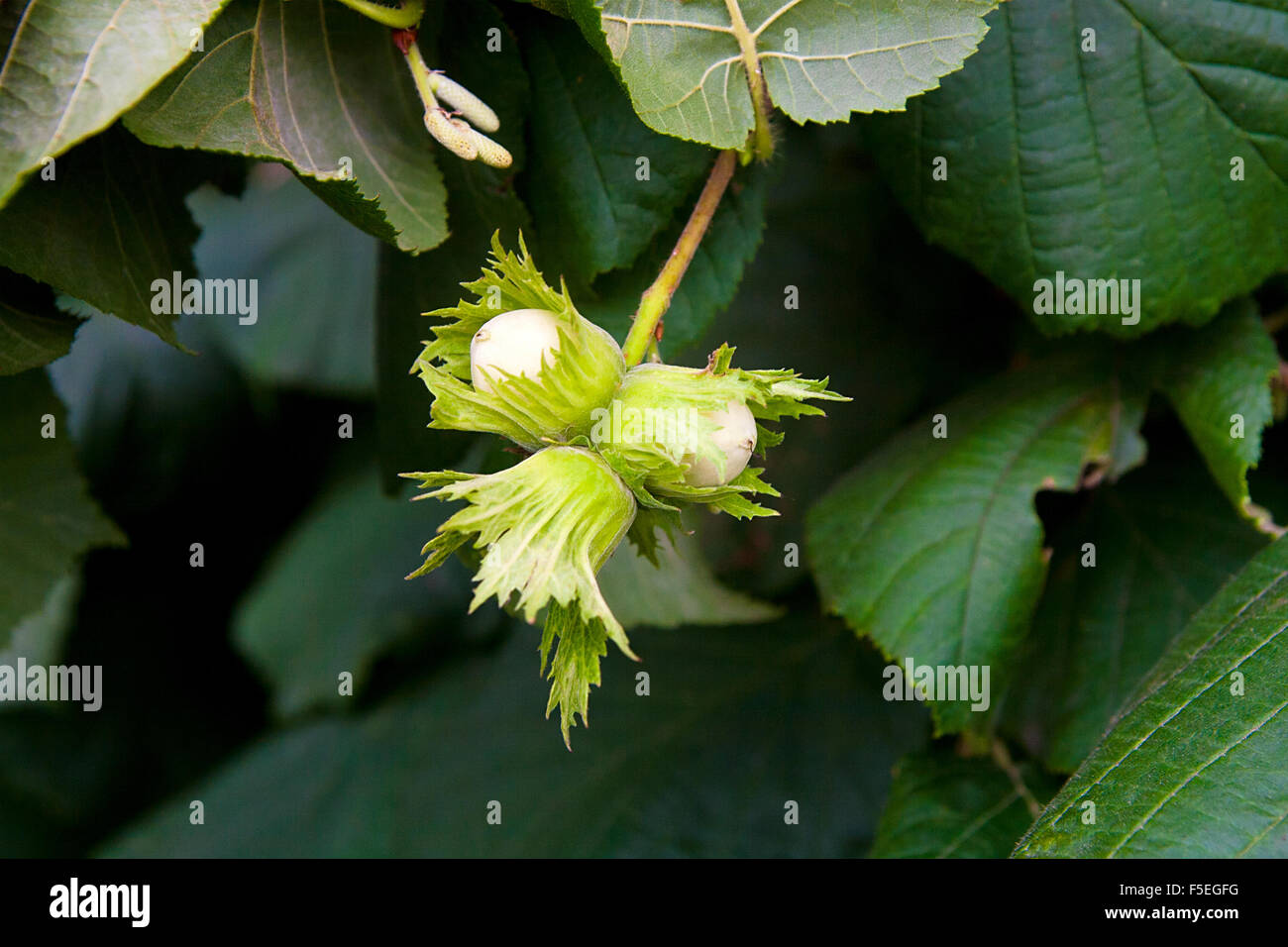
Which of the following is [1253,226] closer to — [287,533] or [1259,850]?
[1259,850]

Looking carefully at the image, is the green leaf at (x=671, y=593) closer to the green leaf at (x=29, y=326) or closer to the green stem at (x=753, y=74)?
the green stem at (x=753, y=74)

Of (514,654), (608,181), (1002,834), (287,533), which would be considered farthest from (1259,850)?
(287,533)

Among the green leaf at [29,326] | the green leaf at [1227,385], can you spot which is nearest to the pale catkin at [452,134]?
the green leaf at [29,326]

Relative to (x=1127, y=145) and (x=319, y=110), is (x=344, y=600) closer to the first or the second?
(x=319, y=110)

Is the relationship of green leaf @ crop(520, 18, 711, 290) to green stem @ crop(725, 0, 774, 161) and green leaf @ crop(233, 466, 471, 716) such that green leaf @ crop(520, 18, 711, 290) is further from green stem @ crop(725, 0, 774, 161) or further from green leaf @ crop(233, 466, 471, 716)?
green leaf @ crop(233, 466, 471, 716)

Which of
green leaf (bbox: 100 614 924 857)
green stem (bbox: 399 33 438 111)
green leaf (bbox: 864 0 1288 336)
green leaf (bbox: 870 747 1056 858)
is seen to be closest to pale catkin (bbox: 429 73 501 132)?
green stem (bbox: 399 33 438 111)

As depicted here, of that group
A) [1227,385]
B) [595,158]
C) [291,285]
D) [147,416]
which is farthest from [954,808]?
[147,416]
